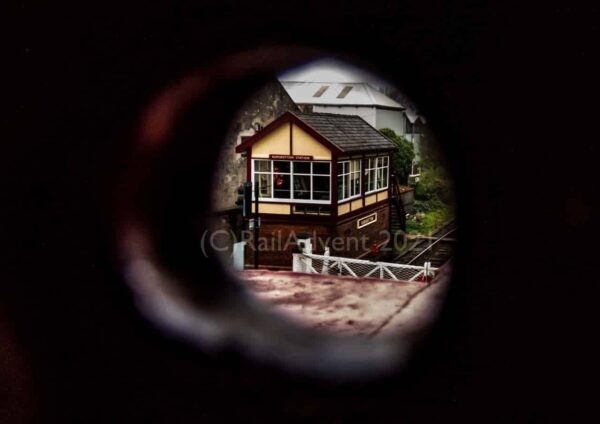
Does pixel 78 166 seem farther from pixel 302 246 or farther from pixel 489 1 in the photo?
pixel 302 246

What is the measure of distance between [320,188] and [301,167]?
0.61m

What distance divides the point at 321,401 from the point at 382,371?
0.19 metres

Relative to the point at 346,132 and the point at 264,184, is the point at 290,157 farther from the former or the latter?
the point at 346,132

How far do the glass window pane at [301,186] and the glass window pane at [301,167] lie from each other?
0.48ft

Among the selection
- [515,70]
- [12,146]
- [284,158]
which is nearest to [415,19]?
[515,70]

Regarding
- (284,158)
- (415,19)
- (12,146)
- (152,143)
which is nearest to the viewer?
(415,19)

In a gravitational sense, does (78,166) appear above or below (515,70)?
below

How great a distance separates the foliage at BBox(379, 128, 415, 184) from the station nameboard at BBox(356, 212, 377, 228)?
193 inches

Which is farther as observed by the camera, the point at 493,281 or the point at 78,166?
the point at 78,166

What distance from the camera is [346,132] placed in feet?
47.5

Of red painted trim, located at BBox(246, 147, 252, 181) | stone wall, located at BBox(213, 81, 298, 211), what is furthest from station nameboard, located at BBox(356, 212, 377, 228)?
stone wall, located at BBox(213, 81, 298, 211)

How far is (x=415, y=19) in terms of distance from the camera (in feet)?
4.62

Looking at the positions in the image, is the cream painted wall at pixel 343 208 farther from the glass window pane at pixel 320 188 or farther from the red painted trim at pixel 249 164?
the red painted trim at pixel 249 164

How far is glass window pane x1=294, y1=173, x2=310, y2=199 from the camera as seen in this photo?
13672mm
